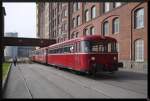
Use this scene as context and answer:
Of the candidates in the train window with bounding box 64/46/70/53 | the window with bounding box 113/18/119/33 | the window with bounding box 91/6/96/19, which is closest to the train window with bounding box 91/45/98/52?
the train window with bounding box 64/46/70/53

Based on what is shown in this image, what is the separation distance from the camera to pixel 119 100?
11.1 meters

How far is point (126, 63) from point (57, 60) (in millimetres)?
8996

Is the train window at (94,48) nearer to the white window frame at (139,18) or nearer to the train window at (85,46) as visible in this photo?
the train window at (85,46)

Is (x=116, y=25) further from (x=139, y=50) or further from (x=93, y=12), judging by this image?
(x=93, y=12)

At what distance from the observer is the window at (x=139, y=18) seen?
33.5 m

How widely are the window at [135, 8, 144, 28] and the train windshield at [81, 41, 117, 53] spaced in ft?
43.3

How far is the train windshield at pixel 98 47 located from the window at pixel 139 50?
494 inches

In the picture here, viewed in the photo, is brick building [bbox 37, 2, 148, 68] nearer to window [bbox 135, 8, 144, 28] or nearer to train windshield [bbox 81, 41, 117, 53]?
window [bbox 135, 8, 144, 28]

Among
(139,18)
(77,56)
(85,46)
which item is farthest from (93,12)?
(85,46)

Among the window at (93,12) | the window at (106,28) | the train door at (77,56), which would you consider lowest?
the train door at (77,56)

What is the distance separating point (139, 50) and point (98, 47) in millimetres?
14049

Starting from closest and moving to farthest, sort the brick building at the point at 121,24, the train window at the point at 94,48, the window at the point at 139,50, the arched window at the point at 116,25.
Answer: the train window at the point at 94,48 → the window at the point at 139,50 → the brick building at the point at 121,24 → the arched window at the point at 116,25

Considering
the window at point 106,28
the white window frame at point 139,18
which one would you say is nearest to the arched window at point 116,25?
the window at point 106,28

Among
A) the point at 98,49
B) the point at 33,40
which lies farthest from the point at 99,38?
the point at 33,40
